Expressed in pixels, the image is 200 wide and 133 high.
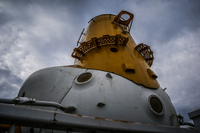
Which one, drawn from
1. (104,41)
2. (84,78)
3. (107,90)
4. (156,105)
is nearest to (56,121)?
(107,90)

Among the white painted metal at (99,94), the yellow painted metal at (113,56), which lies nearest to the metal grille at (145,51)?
the yellow painted metal at (113,56)

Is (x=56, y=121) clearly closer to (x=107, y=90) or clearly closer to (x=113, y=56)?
(x=107, y=90)

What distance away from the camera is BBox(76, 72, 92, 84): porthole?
16.6ft

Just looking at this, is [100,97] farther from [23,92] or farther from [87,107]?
[23,92]

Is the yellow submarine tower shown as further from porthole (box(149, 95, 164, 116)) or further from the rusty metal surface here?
the rusty metal surface

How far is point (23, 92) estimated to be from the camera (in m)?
5.20

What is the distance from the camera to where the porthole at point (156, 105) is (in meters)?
4.67

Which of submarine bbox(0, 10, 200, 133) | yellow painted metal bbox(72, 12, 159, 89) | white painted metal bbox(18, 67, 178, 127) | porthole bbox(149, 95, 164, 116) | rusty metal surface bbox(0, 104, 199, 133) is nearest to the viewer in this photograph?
rusty metal surface bbox(0, 104, 199, 133)

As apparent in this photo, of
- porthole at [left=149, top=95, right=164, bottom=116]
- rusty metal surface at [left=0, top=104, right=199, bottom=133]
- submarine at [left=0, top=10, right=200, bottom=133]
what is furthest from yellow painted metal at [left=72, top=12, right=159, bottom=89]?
rusty metal surface at [left=0, top=104, right=199, bottom=133]

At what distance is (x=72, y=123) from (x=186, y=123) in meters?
5.45

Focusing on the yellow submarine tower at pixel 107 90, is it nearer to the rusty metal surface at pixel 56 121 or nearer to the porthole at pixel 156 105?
the porthole at pixel 156 105

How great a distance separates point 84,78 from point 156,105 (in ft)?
9.27

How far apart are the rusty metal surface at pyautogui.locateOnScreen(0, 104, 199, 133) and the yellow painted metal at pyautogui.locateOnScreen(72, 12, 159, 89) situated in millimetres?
3270

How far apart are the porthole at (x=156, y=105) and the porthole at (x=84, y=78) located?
2.39 meters
